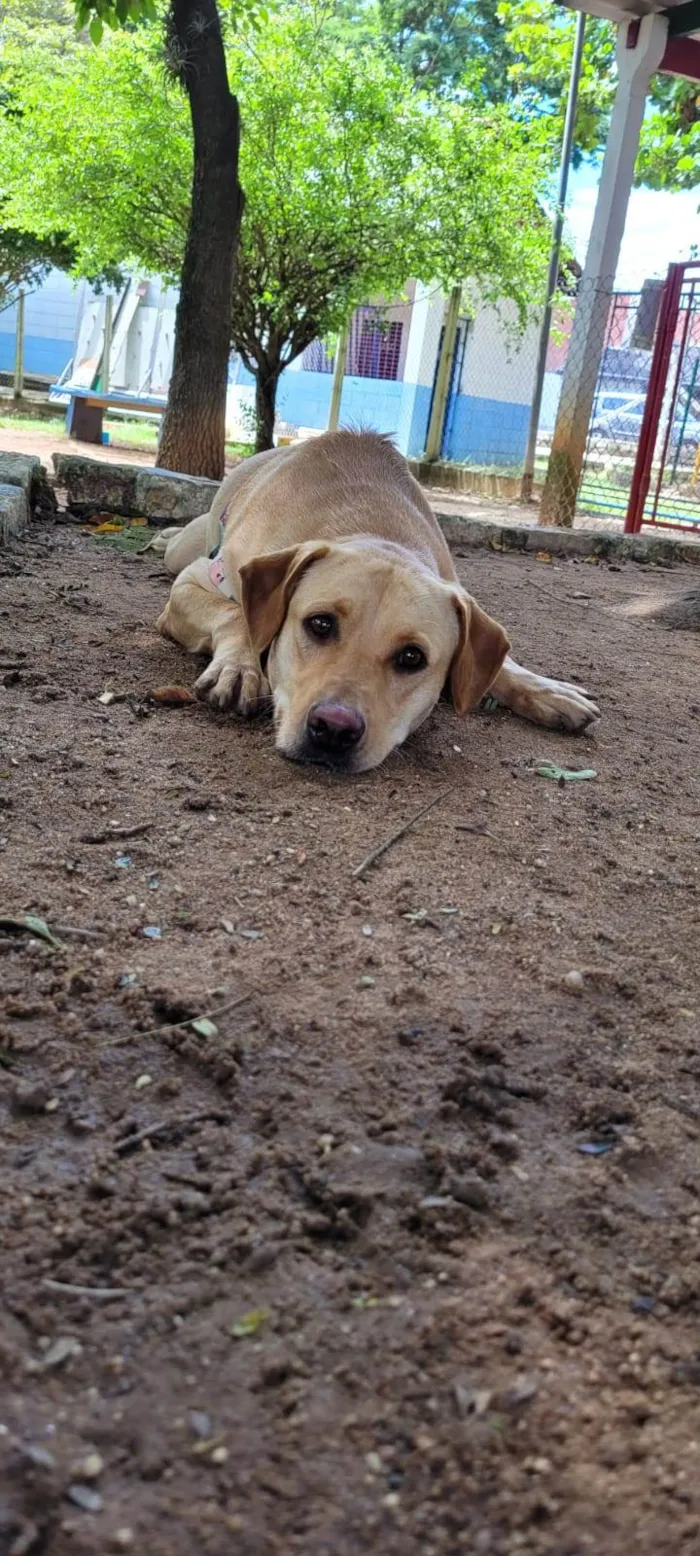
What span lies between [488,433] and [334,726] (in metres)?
13.6

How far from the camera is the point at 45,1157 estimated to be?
55.7 inches

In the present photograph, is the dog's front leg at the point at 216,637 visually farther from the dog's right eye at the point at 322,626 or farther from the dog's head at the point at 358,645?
the dog's right eye at the point at 322,626

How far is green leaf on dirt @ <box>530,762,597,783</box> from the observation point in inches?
126

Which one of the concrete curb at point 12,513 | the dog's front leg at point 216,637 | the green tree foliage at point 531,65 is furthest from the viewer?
the green tree foliage at point 531,65

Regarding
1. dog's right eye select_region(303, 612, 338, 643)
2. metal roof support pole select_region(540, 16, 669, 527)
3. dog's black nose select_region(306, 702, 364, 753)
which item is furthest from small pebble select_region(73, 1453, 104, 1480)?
metal roof support pole select_region(540, 16, 669, 527)

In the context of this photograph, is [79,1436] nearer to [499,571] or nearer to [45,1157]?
[45,1157]

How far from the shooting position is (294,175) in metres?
10.9

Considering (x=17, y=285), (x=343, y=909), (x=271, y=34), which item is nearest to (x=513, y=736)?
(x=343, y=909)

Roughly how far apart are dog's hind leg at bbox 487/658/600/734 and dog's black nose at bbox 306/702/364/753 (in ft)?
3.13

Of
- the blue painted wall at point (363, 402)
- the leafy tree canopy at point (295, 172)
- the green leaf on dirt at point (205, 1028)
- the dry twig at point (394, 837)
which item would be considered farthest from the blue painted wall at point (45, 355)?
the green leaf on dirt at point (205, 1028)

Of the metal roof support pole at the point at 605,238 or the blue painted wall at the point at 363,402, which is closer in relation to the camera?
the metal roof support pole at the point at 605,238

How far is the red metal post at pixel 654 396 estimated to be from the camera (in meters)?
9.45

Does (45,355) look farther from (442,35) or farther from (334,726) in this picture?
(334,726)

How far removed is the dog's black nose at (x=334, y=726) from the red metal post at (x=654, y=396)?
7458 mm
